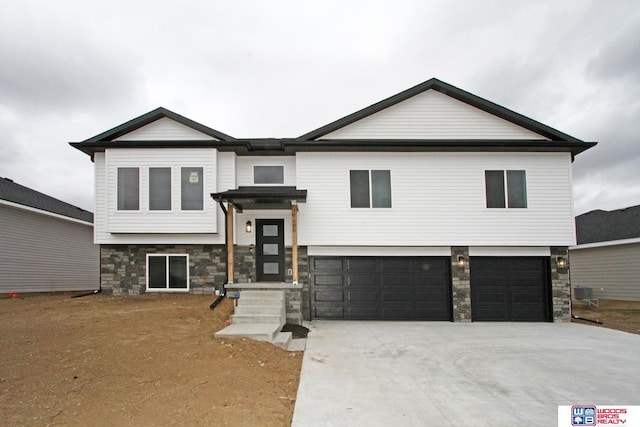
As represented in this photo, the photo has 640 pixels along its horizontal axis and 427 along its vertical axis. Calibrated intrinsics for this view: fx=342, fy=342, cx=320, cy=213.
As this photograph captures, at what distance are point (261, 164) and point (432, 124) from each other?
5.65m

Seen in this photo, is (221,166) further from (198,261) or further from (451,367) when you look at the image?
(451,367)

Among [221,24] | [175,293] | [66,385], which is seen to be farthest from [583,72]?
[66,385]

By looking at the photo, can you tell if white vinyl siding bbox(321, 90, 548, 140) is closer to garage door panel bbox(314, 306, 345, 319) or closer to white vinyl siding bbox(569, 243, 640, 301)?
garage door panel bbox(314, 306, 345, 319)

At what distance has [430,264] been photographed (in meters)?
10.7

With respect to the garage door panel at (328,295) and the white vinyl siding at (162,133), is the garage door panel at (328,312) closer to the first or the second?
the garage door panel at (328,295)

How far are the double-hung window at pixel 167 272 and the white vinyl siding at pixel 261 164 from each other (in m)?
3.12

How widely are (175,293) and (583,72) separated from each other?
2269cm

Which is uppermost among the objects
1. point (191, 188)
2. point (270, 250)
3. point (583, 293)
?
point (191, 188)

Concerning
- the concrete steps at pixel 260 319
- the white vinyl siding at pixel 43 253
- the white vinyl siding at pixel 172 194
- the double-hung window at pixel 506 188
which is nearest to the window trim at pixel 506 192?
the double-hung window at pixel 506 188

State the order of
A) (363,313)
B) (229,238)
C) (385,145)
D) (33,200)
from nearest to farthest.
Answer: (229,238), (385,145), (363,313), (33,200)

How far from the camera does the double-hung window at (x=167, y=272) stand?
10.9m

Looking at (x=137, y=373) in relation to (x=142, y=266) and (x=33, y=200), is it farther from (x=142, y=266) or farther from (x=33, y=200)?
(x=33, y=200)

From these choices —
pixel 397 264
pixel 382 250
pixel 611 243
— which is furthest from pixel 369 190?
pixel 611 243

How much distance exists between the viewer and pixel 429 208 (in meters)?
10.5
